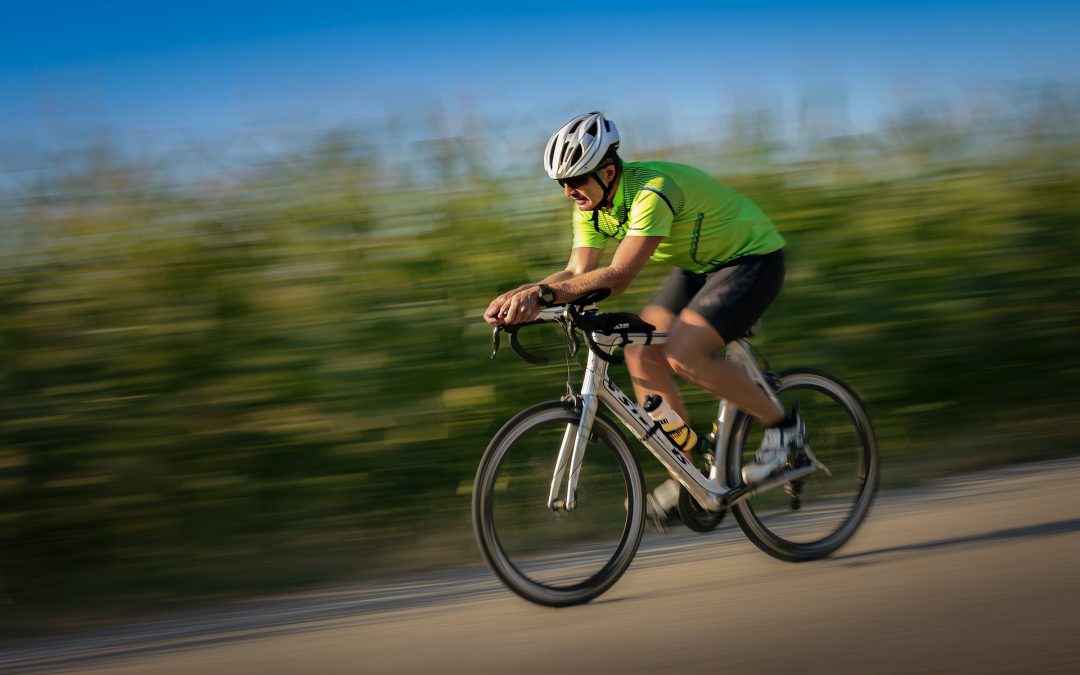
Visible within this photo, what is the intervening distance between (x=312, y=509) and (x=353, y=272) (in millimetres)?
1265

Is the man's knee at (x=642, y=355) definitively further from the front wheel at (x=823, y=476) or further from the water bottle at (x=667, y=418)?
the front wheel at (x=823, y=476)

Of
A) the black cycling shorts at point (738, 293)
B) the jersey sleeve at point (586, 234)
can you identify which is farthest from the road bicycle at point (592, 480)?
the jersey sleeve at point (586, 234)

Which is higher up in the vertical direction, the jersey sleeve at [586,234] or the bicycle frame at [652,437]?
the jersey sleeve at [586,234]

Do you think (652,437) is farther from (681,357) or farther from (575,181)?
(575,181)

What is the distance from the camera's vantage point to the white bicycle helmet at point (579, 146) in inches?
185

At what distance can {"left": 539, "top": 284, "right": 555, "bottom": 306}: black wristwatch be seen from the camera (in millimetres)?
4551

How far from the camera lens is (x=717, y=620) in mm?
4473

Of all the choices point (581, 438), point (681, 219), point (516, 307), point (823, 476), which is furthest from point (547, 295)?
point (823, 476)

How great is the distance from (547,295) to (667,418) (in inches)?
33.1

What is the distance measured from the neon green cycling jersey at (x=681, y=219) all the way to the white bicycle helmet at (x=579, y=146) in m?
0.17

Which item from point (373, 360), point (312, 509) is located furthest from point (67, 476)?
point (373, 360)

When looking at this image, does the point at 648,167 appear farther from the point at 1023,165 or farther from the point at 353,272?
the point at 1023,165

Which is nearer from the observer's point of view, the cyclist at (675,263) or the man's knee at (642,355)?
the cyclist at (675,263)

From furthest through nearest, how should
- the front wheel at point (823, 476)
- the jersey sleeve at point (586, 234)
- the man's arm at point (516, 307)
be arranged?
1. the front wheel at point (823, 476)
2. the jersey sleeve at point (586, 234)
3. the man's arm at point (516, 307)
